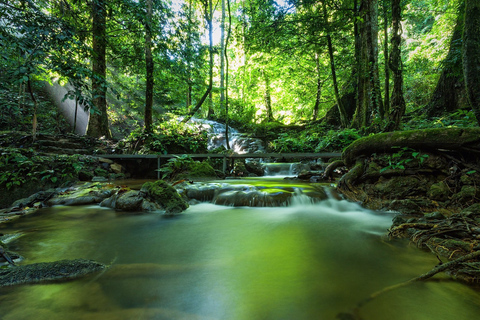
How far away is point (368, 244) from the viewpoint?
2721 millimetres

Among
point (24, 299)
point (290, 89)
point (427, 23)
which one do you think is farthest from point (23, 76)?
point (427, 23)

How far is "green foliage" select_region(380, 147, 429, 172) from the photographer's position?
4129mm

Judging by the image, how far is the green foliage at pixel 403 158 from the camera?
413 cm

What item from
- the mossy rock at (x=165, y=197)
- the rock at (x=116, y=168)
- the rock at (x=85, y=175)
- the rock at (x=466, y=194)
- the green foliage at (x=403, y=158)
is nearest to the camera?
the rock at (x=466, y=194)

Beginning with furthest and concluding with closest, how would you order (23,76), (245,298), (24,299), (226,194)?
(226,194) < (23,76) < (245,298) < (24,299)

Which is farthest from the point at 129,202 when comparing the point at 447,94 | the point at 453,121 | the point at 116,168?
the point at 447,94

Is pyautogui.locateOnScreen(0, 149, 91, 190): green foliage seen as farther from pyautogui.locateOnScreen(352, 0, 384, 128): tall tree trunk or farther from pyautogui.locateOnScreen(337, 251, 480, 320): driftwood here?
pyautogui.locateOnScreen(352, 0, 384, 128): tall tree trunk

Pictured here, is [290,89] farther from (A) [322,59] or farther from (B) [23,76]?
(B) [23,76]

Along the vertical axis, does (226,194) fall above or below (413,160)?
below

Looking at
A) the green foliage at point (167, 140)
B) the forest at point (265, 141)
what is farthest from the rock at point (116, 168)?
the green foliage at point (167, 140)

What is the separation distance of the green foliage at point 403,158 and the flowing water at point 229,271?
44.5 inches

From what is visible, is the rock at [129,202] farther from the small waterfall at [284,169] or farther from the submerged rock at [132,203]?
the small waterfall at [284,169]

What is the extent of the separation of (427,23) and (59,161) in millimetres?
31589

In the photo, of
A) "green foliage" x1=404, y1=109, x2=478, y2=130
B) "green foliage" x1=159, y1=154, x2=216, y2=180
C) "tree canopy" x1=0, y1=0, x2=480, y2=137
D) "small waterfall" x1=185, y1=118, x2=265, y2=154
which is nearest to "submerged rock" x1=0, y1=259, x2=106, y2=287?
"tree canopy" x1=0, y1=0, x2=480, y2=137
